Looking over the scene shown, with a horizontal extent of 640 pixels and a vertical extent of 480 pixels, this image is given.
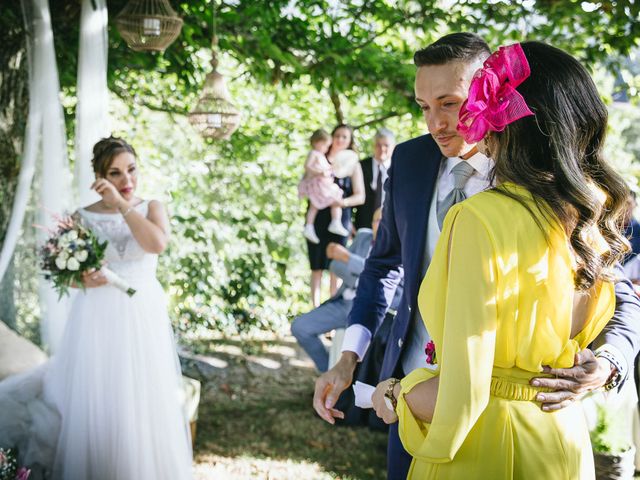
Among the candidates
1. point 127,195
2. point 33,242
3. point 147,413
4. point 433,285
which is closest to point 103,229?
point 127,195

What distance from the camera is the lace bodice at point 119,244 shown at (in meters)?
3.75

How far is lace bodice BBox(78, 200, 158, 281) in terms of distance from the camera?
375 cm

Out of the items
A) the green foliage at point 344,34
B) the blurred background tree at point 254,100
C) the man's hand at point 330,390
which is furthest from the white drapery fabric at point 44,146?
the man's hand at point 330,390

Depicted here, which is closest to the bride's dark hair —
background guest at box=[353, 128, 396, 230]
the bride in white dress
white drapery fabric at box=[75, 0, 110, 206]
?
the bride in white dress

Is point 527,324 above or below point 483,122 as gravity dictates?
below

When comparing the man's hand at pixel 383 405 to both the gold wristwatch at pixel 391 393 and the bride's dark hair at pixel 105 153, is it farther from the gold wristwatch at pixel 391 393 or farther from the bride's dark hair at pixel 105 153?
the bride's dark hair at pixel 105 153

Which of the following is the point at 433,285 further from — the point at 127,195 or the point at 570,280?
the point at 127,195

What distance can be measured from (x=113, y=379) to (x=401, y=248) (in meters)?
2.04

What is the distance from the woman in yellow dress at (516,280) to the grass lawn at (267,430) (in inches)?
118

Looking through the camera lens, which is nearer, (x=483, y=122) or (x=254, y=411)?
(x=483, y=122)

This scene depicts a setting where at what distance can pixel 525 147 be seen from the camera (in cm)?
142

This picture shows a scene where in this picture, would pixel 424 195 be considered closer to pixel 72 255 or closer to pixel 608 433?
pixel 72 255

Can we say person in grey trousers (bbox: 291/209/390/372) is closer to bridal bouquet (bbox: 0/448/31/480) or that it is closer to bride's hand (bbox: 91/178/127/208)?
bride's hand (bbox: 91/178/127/208)

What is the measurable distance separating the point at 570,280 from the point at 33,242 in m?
3.39
